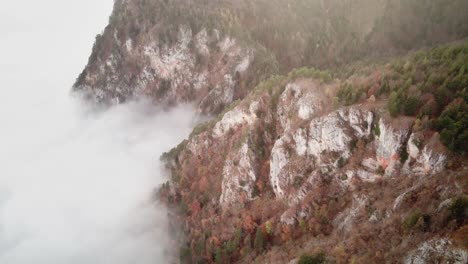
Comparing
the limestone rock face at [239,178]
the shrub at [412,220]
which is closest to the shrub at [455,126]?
the shrub at [412,220]

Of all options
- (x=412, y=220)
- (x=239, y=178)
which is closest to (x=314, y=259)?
(x=412, y=220)

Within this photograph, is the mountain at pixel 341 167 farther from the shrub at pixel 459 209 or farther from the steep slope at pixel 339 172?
the steep slope at pixel 339 172

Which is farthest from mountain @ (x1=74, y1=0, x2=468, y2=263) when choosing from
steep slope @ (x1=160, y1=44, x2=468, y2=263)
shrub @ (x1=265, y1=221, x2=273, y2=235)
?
shrub @ (x1=265, y1=221, x2=273, y2=235)

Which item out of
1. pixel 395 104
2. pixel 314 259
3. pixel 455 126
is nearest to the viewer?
pixel 455 126

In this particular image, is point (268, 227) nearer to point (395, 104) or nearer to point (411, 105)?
point (395, 104)

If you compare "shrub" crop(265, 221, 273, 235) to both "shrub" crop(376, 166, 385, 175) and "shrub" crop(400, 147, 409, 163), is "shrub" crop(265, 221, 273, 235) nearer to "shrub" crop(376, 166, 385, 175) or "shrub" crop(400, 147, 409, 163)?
"shrub" crop(376, 166, 385, 175)

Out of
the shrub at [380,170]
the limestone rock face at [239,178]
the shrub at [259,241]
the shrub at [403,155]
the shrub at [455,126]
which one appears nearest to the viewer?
the shrub at [455,126]

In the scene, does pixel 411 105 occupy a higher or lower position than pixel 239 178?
Answer: lower

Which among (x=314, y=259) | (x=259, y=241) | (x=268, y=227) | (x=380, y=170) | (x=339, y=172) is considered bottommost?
(x=314, y=259)

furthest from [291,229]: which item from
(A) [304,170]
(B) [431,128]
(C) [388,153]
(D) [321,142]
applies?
(B) [431,128]

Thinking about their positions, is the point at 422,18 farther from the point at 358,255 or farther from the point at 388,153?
the point at 358,255
